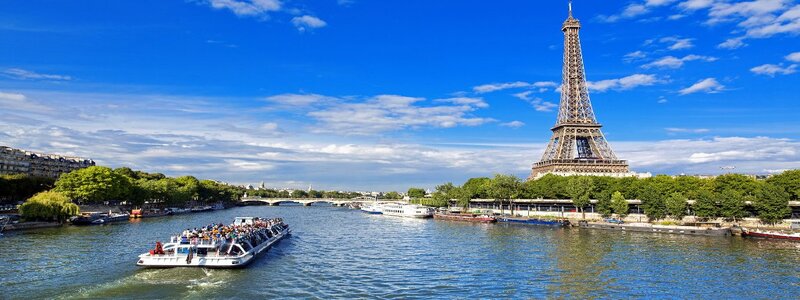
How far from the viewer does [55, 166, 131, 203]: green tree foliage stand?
3570 inches

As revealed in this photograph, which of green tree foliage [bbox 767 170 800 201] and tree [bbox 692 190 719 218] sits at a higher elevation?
green tree foliage [bbox 767 170 800 201]

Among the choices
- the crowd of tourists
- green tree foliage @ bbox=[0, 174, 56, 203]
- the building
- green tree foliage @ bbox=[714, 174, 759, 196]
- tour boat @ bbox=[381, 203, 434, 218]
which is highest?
the building

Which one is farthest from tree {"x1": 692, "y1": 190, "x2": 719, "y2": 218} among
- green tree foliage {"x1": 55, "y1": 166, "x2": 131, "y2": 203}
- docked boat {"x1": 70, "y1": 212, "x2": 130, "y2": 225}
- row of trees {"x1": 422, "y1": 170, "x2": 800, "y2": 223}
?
green tree foliage {"x1": 55, "y1": 166, "x2": 131, "y2": 203}

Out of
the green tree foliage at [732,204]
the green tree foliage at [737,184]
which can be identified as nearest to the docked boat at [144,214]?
the green tree foliage at [732,204]

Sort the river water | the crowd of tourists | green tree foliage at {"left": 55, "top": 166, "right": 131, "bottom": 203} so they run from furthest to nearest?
green tree foliage at {"left": 55, "top": 166, "right": 131, "bottom": 203}
the crowd of tourists
the river water

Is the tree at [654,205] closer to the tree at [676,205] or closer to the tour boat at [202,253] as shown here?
the tree at [676,205]

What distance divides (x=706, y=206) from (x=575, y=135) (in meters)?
47.2

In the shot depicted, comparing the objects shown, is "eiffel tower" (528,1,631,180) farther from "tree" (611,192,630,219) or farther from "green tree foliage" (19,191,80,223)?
"green tree foliage" (19,191,80,223)

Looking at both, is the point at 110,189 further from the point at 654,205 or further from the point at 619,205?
the point at 654,205

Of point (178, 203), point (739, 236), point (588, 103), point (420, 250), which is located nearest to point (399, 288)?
point (420, 250)

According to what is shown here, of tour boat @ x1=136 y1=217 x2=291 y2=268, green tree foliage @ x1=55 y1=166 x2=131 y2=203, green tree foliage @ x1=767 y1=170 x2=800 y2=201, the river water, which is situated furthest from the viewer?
green tree foliage @ x1=55 y1=166 x2=131 y2=203

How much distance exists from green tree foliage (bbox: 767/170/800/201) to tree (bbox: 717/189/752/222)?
5.62 metres

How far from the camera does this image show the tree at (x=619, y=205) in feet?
287

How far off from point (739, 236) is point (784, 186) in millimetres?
16865
